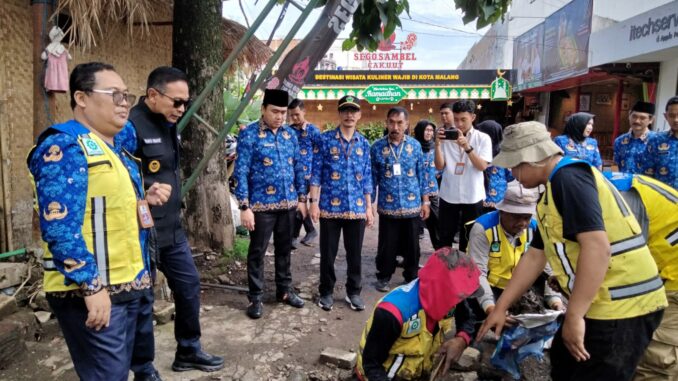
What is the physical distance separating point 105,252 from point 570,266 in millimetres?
1995

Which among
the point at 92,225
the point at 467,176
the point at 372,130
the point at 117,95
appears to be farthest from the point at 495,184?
the point at 372,130

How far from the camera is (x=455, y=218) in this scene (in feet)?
15.9

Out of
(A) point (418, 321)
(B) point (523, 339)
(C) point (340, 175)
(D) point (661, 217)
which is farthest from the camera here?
(C) point (340, 175)

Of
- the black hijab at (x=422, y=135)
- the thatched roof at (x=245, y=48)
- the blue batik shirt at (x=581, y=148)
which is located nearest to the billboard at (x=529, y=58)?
the blue batik shirt at (x=581, y=148)

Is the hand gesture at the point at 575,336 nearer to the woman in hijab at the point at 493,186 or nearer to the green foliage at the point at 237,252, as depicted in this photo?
the woman in hijab at the point at 493,186

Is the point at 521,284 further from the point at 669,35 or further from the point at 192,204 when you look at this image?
the point at 669,35

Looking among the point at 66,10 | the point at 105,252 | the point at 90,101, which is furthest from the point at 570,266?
the point at 66,10

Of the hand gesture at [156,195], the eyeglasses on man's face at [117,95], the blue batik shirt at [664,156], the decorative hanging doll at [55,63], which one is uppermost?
the decorative hanging doll at [55,63]

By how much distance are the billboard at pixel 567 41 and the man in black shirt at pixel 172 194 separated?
11.4 m

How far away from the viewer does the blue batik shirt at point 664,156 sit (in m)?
4.90

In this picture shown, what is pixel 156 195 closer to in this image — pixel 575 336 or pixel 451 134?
pixel 575 336

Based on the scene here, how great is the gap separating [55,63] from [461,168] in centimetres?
372

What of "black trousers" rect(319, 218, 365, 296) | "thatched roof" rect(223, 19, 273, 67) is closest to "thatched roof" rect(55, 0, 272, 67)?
"thatched roof" rect(223, 19, 273, 67)

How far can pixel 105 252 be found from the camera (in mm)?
1995
